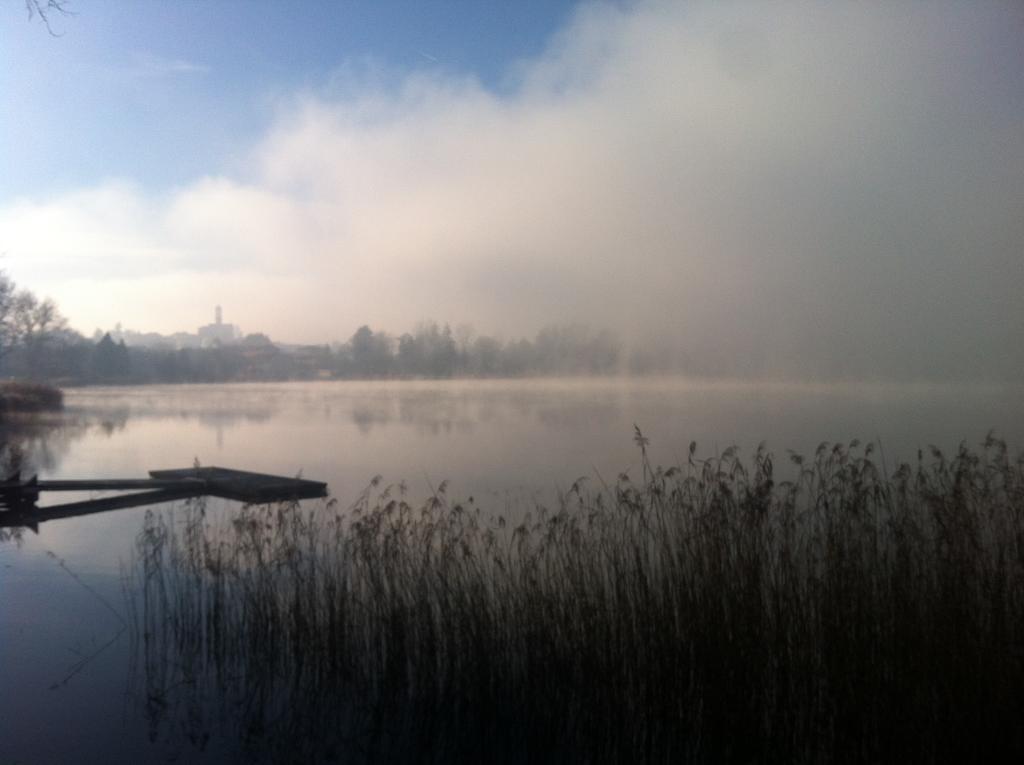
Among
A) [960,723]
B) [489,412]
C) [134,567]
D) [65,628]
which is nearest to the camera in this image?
[960,723]

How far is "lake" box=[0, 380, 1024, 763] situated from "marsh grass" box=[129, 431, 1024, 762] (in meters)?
0.33

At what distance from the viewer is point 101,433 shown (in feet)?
58.9

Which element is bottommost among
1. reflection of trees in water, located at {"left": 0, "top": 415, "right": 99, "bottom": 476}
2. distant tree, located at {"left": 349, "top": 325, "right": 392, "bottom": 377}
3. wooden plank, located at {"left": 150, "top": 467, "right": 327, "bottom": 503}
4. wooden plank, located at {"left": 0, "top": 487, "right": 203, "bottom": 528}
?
wooden plank, located at {"left": 0, "top": 487, "right": 203, "bottom": 528}

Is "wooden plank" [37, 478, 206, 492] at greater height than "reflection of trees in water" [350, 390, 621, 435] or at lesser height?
lesser

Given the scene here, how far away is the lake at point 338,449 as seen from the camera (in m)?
3.79

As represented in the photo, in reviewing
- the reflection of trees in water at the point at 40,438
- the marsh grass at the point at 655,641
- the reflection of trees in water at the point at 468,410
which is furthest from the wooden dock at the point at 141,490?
the reflection of trees in water at the point at 468,410

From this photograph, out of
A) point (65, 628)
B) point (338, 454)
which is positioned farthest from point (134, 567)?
point (338, 454)

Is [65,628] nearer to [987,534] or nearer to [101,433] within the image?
[987,534]

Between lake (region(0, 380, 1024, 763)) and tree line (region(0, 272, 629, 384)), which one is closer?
lake (region(0, 380, 1024, 763))

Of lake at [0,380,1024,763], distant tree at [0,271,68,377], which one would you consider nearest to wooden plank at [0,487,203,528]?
lake at [0,380,1024,763]

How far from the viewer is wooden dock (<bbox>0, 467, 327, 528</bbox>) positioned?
8.71m

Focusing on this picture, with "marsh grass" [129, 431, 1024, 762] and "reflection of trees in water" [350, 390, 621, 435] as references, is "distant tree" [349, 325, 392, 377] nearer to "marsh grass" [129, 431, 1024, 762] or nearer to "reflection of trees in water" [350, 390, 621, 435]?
"reflection of trees in water" [350, 390, 621, 435]

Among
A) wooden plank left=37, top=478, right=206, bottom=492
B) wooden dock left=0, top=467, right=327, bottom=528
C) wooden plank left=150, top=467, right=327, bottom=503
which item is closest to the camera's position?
wooden dock left=0, top=467, right=327, bottom=528

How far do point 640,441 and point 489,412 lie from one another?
13416mm
